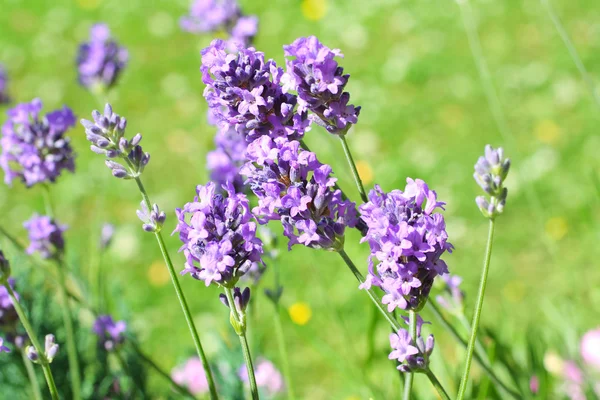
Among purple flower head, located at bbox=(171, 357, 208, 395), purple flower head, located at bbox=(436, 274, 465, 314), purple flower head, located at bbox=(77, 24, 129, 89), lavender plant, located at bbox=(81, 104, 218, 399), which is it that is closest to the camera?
lavender plant, located at bbox=(81, 104, 218, 399)

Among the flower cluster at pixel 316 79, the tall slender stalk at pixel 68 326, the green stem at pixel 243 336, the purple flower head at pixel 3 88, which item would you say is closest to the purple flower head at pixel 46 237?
the tall slender stalk at pixel 68 326

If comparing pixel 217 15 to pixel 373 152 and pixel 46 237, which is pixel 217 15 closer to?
pixel 46 237

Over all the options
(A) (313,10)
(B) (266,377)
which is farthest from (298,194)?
(A) (313,10)

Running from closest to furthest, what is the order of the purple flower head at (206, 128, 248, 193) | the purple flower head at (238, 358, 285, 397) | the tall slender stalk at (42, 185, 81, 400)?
the tall slender stalk at (42, 185, 81, 400) < the purple flower head at (206, 128, 248, 193) < the purple flower head at (238, 358, 285, 397)

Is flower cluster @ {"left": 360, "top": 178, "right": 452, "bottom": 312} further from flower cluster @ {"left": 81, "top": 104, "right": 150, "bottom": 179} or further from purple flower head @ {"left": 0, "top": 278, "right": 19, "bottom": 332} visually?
purple flower head @ {"left": 0, "top": 278, "right": 19, "bottom": 332}

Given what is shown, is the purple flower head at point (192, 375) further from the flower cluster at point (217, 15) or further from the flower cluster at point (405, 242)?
the flower cluster at point (405, 242)

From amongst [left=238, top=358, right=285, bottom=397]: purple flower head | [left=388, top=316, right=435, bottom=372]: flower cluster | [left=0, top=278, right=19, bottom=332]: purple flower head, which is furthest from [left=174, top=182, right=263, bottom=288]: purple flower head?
[left=238, top=358, right=285, bottom=397]: purple flower head
